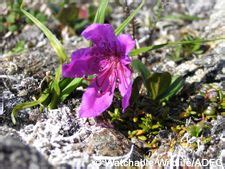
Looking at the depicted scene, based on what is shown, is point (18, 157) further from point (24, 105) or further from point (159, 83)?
point (159, 83)

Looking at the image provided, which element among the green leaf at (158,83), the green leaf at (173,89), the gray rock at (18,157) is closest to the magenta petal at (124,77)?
the green leaf at (158,83)

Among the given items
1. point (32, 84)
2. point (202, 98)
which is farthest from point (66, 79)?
point (202, 98)

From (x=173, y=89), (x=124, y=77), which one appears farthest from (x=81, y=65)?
(x=173, y=89)

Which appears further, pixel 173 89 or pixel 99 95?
pixel 173 89

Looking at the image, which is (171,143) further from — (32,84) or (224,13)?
(224,13)

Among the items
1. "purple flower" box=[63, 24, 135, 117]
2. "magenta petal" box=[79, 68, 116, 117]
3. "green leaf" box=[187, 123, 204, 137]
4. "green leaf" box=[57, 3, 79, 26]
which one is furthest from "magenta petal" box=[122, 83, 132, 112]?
"green leaf" box=[57, 3, 79, 26]
